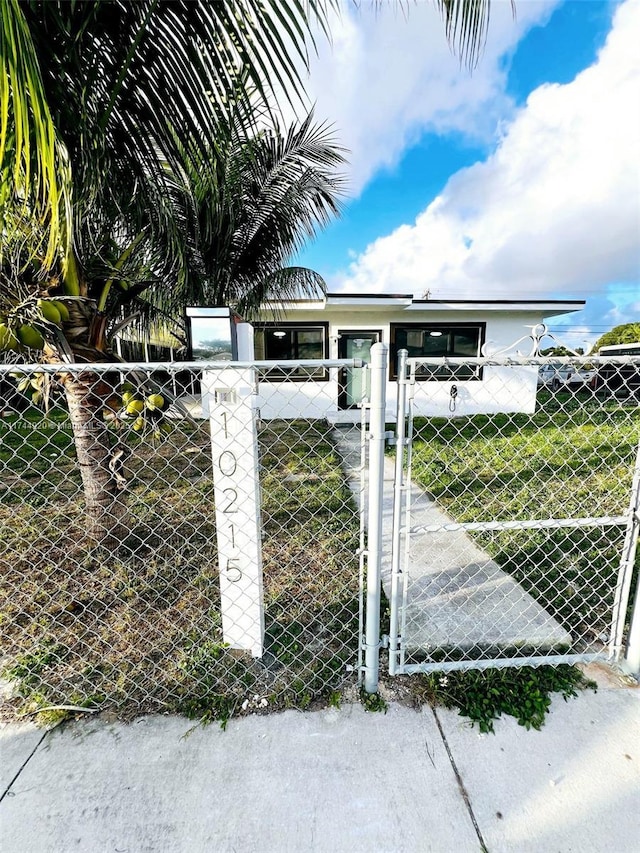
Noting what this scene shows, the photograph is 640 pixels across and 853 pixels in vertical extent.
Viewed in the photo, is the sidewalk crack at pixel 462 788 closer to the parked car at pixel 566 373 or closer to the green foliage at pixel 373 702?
the green foliage at pixel 373 702

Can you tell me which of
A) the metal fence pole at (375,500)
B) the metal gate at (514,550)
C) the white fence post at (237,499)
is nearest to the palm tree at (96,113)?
the white fence post at (237,499)

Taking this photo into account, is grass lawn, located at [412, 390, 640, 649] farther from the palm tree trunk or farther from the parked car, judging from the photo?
the palm tree trunk

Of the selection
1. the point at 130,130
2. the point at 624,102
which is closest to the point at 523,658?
the point at 130,130

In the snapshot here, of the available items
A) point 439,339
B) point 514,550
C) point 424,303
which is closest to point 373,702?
point 514,550

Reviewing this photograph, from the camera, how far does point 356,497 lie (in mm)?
4223

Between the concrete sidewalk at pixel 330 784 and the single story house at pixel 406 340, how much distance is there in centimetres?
703

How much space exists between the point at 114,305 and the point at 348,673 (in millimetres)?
3360

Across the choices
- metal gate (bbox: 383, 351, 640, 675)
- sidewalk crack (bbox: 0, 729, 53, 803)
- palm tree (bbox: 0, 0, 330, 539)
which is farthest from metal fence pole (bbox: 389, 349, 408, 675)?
sidewalk crack (bbox: 0, 729, 53, 803)

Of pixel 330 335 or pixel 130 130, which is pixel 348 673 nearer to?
pixel 130 130

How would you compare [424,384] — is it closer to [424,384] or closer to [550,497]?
[424,384]

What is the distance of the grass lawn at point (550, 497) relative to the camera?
8.09 feet

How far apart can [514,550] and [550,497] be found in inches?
57.0

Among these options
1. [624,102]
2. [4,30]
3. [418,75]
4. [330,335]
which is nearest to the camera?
[4,30]

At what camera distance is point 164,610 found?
2.30 meters
